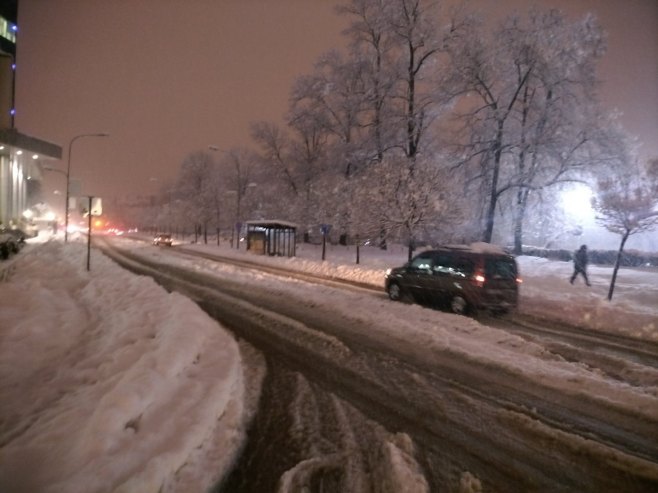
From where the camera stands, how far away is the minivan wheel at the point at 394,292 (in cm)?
1527

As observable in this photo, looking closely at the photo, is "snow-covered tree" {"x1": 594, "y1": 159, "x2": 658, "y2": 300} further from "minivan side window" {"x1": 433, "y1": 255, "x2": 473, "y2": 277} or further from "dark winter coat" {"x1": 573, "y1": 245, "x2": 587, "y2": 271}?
"minivan side window" {"x1": 433, "y1": 255, "x2": 473, "y2": 277}

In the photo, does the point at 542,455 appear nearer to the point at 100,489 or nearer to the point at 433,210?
the point at 100,489

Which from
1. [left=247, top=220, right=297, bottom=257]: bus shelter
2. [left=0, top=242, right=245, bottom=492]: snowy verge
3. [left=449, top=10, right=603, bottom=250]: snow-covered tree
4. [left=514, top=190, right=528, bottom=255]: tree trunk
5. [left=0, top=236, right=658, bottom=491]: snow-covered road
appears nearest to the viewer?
[left=0, top=242, right=245, bottom=492]: snowy verge

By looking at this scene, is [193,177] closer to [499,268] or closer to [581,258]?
[581,258]

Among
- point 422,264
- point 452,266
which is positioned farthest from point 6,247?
point 452,266

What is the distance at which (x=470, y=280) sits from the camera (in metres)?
12.9

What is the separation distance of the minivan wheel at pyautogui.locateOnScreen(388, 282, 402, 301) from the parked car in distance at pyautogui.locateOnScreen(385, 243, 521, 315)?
987 millimetres

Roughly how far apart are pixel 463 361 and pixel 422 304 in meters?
6.53

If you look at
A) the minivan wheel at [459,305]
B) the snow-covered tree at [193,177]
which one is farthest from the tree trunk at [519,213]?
the snow-covered tree at [193,177]

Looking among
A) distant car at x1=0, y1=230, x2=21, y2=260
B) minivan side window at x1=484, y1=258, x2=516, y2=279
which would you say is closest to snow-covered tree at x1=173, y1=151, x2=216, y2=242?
distant car at x1=0, y1=230, x2=21, y2=260

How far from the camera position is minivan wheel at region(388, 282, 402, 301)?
15273 mm

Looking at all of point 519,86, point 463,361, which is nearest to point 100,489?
point 463,361

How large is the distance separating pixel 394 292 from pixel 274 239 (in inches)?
865

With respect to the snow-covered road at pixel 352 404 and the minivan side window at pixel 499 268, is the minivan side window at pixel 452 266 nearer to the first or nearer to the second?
the minivan side window at pixel 499 268
